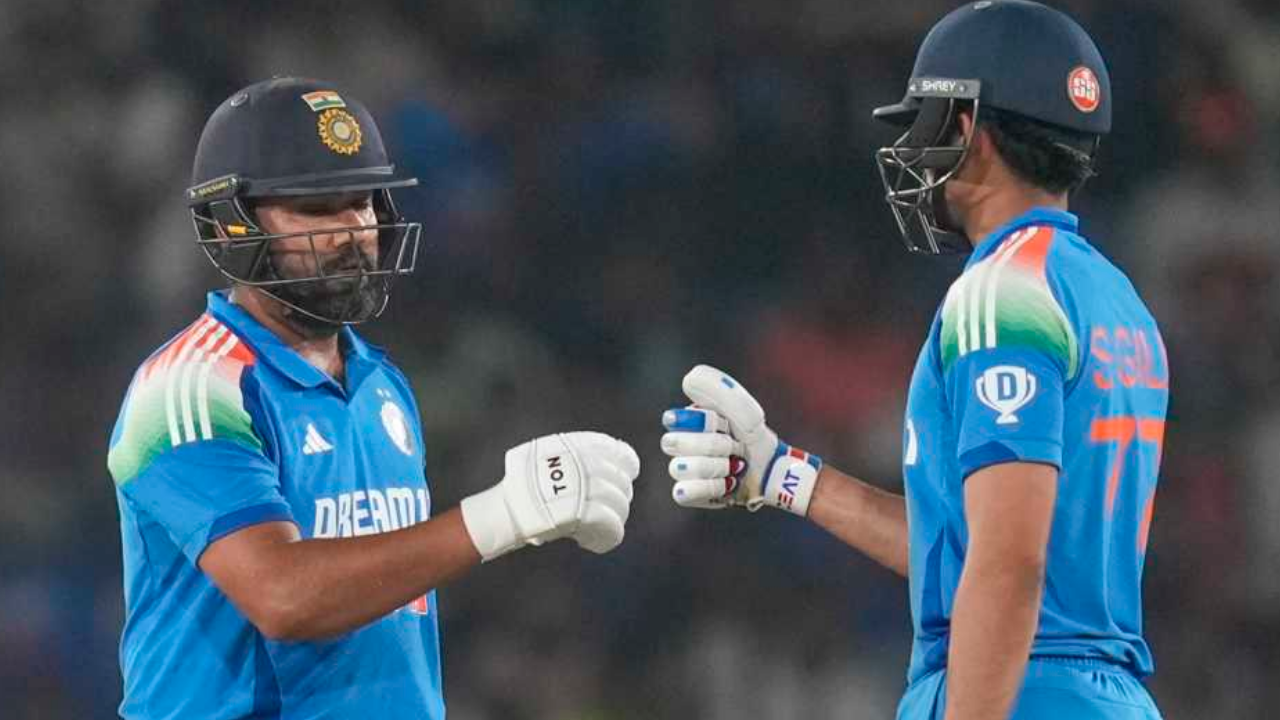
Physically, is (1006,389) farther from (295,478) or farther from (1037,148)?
(295,478)

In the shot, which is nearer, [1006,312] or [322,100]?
[1006,312]

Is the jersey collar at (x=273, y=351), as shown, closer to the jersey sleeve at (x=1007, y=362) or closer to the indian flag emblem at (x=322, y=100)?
the indian flag emblem at (x=322, y=100)

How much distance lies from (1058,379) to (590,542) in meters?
0.82

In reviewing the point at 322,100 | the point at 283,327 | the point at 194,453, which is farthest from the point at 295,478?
the point at 322,100

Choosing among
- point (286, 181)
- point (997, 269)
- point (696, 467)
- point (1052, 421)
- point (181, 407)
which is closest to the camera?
point (1052, 421)

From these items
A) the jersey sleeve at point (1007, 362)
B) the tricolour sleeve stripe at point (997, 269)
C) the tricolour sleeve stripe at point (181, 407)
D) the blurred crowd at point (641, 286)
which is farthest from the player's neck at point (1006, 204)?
the blurred crowd at point (641, 286)

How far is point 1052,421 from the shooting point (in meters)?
2.62

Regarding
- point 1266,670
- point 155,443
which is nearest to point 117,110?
point 155,443

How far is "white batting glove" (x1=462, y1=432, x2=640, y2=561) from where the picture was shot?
292 centimetres

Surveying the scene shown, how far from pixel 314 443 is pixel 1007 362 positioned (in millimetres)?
1181

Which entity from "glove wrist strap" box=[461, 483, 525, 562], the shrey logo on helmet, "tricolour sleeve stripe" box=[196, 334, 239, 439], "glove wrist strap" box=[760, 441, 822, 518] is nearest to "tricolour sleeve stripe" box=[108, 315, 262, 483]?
"tricolour sleeve stripe" box=[196, 334, 239, 439]

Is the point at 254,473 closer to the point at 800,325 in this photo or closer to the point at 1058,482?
the point at 1058,482

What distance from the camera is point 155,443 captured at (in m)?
3.01

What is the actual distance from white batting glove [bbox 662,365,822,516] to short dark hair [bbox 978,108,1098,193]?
2.76ft
